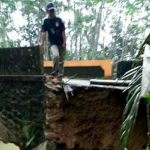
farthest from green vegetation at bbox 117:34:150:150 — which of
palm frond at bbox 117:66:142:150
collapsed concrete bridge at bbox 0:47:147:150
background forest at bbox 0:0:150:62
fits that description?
background forest at bbox 0:0:150:62

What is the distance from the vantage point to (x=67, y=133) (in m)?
Result: 2.51

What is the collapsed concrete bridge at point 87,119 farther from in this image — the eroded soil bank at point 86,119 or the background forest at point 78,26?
the background forest at point 78,26

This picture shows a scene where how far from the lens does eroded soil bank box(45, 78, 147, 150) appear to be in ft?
7.75

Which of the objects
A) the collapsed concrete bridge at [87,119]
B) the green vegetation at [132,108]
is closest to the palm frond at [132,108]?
the green vegetation at [132,108]

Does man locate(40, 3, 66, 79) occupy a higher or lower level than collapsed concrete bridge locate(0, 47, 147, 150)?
higher

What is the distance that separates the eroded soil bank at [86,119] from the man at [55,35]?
203 cm

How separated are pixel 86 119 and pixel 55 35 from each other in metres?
2.48

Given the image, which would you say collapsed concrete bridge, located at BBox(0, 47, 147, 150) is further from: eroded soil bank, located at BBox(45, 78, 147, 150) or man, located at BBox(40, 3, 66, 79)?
man, located at BBox(40, 3, 66, 79)

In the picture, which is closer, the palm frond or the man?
the palm frond

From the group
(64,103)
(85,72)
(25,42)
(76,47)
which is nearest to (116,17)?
(76,47)

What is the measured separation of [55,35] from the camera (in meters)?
4.71

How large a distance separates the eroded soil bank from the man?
6.65 feet

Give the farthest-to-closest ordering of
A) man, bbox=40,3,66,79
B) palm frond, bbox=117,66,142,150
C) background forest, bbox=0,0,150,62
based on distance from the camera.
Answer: background forest, bbox=0,0,150,62 < man, bbox=40,3,66,79 < palm frond, bbox=117,66,142,150

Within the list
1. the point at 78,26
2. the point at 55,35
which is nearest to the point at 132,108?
the point at 55,35
